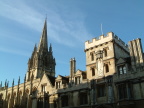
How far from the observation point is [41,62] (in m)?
80.2

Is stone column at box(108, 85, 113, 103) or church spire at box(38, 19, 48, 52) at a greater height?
church spire at box(38, 19, 48, 52)

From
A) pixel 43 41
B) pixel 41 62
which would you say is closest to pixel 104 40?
pixel 41 62

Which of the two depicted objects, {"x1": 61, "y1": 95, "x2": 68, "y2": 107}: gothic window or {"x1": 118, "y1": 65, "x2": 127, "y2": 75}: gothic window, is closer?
{"x1": 118, "y1": 65, "x2": 127, "y2": 75}: gothic window

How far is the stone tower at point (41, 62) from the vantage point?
7731 cm

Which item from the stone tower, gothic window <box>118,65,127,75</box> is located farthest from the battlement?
the stone tower

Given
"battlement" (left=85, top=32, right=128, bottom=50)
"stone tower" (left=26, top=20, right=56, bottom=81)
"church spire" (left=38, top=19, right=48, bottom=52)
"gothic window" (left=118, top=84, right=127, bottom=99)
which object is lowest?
"gothic window" (left=118, top=84, right=127, bottom=99)

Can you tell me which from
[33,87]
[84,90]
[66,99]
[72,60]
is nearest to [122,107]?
[84,90]

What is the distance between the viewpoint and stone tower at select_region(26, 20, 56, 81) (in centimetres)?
7731

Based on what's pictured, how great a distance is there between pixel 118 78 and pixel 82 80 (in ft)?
19.4

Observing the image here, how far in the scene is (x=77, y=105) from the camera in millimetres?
27562

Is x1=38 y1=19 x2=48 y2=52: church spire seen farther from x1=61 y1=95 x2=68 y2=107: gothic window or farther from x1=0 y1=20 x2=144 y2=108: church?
x1=61 y1=95 x2=68 y2=107: gothic window

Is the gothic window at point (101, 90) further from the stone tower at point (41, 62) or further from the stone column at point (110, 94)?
the stone tower at point (41, 62)

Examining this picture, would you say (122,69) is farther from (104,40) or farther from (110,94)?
(104,40)

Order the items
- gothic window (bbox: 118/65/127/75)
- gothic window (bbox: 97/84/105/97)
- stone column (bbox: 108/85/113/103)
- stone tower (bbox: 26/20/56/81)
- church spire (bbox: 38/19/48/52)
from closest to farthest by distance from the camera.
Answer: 1. stone column (bbox: 108/85/113/103)
2. gothic window (bbox: 118/65/127/75)
3. gothic window (bbox: 97/84/105/97)
4. stone tower (bbox: 26/20/56/81)
5. church spire (bbox: 38/19/48/52)
